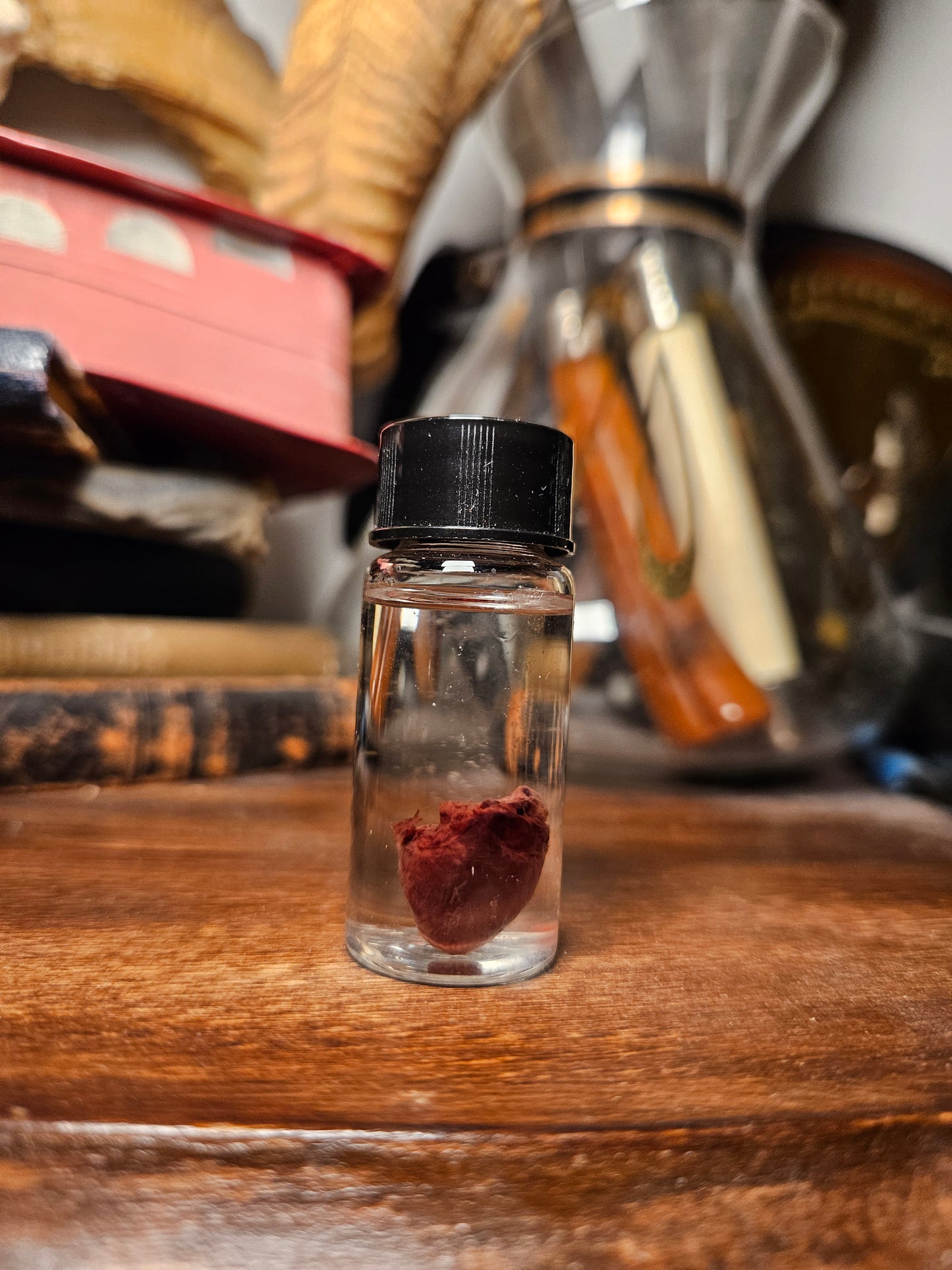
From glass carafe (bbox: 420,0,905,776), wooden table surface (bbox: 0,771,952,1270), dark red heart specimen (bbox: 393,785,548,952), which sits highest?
glass carafe (bbox: 420,0,905,776)

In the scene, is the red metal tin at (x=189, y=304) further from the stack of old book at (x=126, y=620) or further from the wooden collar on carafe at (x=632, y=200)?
the wooden collar on carafe at (x=632, y=200)

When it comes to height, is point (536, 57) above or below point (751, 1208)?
above

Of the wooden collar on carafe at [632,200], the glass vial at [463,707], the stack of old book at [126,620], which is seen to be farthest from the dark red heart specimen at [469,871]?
the wooden collar on carafe at [632,200]

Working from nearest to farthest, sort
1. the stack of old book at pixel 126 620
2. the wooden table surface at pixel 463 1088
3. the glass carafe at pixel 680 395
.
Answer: the wooden table surface at pixel 463 1088 < the stack of old book at pixel 126 620 < the glass carafe at pixel 680 395

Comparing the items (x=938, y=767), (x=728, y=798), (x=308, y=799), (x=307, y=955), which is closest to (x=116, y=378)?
(x=308, y=799)

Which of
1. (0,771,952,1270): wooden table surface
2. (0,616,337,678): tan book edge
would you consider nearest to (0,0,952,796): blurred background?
(0,616,337,678): tan book edge

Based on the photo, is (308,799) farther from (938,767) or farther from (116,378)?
(938,767)

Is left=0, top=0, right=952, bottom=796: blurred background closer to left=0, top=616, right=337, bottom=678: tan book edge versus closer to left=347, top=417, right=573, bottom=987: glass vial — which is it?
left=0, top=616, right=337, bottom=678: tan book edge
